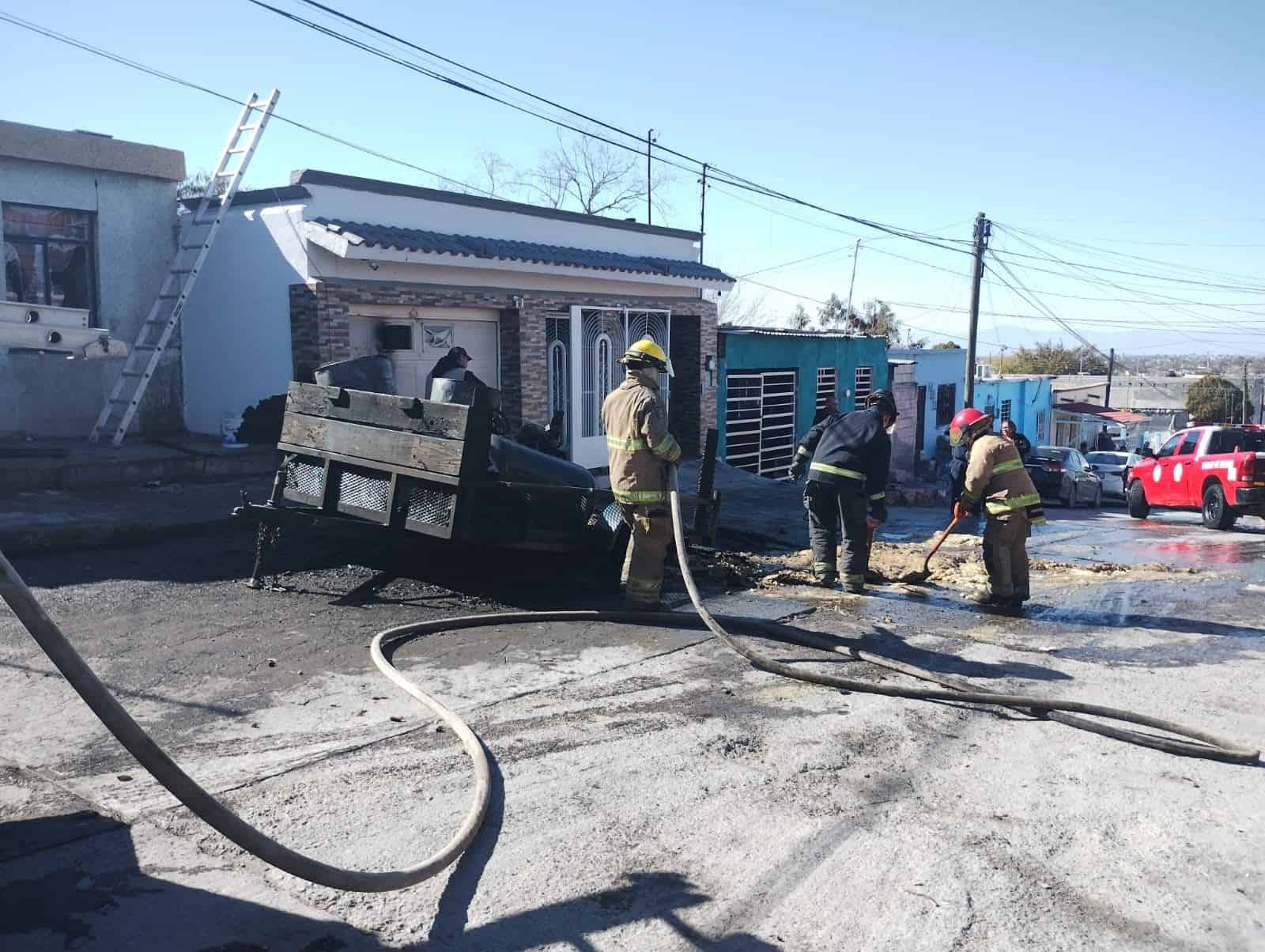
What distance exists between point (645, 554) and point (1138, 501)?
14.7 metres

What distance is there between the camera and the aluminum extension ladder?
38.1 ft

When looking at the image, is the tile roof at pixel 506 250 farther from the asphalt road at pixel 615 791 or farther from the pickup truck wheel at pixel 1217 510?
the pickup truck wheel at pixel 1217 510

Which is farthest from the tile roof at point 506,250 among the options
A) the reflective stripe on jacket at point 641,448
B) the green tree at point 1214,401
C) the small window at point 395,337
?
the green tree at point 1214,401

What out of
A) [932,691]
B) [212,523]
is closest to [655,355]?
[932,691]

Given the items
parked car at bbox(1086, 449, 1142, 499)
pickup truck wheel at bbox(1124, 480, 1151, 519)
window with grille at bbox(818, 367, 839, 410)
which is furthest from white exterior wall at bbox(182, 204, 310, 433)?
parked car at bbox(1086, 449, 1142, 499)

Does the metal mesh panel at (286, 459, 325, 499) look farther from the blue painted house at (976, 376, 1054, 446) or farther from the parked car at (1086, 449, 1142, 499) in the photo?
the blue painted house at (976, 376, 1054, 446)

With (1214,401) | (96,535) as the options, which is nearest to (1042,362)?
(1214,401)

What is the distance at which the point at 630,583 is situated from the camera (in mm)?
7402

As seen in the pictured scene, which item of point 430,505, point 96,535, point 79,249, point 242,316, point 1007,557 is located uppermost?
point 79,249

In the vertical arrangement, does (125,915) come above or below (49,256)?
below

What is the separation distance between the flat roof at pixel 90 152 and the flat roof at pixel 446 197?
1778 millimetres

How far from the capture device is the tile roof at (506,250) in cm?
1232

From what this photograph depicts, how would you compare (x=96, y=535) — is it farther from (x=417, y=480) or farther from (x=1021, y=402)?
(x=1021, y=402)

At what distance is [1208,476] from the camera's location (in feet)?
53.6
